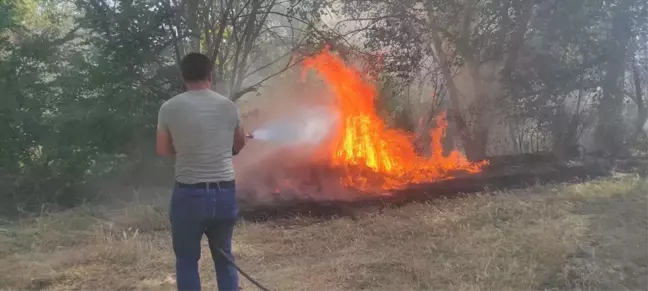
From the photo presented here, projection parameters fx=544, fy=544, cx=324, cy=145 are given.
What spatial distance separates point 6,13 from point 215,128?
6.02 metres

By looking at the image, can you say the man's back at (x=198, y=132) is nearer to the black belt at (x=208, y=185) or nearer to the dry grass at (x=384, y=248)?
the black belt at (x=208, y=185)

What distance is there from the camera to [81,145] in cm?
827

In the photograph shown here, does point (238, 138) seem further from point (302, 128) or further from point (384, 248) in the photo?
point (302, 128)

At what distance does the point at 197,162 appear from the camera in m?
3.49

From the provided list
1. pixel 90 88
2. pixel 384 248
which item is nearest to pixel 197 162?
pixel 384 248

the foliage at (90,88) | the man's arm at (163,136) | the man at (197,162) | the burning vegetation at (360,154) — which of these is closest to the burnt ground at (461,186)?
the burning vegetation at (360,154)

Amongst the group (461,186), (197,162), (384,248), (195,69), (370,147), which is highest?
(195,69)

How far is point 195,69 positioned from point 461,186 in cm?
610

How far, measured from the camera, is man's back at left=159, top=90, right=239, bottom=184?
346 centimetres

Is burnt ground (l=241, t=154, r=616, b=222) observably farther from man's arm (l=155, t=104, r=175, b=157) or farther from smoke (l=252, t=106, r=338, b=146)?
man's arm (l=155, t=104, r=175, b=157)

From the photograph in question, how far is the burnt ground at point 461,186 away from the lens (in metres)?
7.28

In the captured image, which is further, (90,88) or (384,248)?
(90,88)

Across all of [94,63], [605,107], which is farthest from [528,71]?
[94,63]

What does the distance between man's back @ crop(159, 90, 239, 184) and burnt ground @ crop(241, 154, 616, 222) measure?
3.60m
